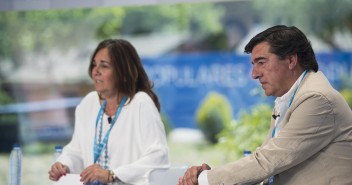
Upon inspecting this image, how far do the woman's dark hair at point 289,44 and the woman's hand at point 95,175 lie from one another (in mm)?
1079

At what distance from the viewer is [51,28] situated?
26.9 ft

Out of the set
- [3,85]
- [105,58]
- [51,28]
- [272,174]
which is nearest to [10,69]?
[3,85]

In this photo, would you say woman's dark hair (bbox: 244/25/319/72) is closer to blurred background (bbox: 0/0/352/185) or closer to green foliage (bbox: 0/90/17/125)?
blurred background (bbox: 0/0/352/185)

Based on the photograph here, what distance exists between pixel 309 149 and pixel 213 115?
484cm

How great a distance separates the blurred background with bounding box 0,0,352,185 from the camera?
23.3ft

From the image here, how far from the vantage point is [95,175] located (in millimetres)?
3383

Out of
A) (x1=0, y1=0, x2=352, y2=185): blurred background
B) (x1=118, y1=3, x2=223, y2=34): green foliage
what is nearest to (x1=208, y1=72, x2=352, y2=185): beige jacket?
(x1=0, y1=0, x2=352, y2=185): blurred background

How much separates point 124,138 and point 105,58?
477 mm

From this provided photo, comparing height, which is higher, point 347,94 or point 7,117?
point 7,117

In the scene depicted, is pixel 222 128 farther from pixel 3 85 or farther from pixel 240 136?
pixel 3 85

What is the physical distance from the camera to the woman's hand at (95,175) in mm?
3373

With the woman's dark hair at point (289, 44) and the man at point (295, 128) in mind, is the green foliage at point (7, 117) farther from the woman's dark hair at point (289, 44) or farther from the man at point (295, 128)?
the woman's dark hair at point (289, 44)

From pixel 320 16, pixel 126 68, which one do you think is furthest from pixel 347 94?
pixel 126 68

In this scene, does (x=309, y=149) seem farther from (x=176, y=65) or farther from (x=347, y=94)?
(x=176, y=65)
